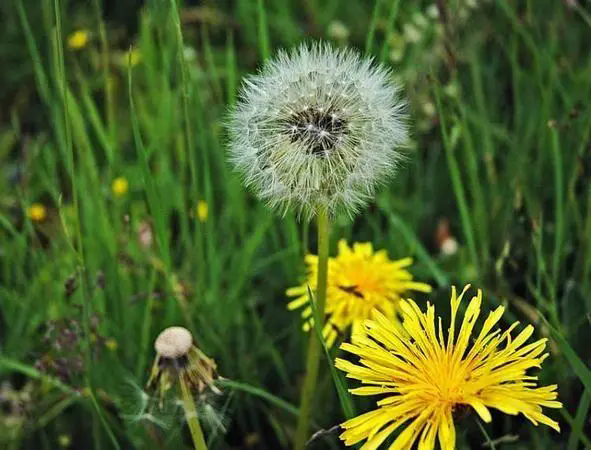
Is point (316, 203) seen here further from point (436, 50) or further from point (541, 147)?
point (436, 50)

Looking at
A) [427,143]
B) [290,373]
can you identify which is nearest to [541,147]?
[427,143]

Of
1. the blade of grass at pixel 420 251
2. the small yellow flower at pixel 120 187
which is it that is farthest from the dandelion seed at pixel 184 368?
the small yellow flower at pixel 120 187

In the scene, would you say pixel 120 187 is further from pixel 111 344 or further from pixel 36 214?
pixel 111 344

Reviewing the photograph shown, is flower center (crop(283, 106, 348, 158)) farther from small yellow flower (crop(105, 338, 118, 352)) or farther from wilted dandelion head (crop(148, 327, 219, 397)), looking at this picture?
small yellow flower (crop(105, 338, 118, 352))

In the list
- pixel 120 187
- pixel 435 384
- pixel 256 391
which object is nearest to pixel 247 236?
pixel 120 187

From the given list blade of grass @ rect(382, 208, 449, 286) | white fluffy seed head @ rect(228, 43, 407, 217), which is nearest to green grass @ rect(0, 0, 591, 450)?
blade of grass @ rect(382, 208, 449, 286)

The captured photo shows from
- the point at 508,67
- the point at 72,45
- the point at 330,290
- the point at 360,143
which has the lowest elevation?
the point at 330,290

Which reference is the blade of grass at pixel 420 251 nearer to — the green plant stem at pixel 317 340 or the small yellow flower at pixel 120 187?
the green plant stem at pixel 317 340
